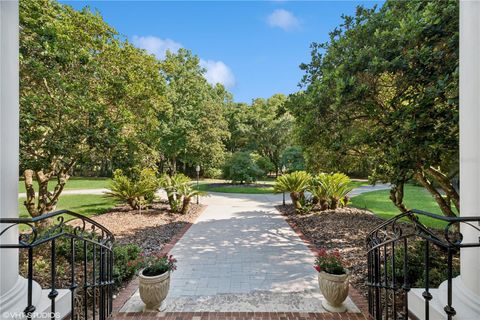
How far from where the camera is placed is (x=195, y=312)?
3.45m

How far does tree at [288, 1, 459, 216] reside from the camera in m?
3.55

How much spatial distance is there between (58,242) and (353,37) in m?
7.56

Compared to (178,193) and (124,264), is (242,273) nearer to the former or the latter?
(124,264)

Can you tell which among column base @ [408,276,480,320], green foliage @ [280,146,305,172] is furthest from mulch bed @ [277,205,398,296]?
green foliage @ [280,146,305,172]

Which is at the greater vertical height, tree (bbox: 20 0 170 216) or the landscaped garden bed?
tree (bbox: 20 0 170 216)

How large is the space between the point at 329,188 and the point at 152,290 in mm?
8493

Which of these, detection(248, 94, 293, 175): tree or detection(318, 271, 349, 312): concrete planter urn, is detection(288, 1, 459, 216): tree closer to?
Result: detection(318, 271, 349, 312): concrete planter urn

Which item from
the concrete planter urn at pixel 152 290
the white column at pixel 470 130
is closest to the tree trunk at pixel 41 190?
the concrete planter urn at pixel 152 290

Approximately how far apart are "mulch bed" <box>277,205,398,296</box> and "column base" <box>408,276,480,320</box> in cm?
156

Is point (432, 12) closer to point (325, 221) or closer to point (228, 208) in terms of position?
point (325, 221)

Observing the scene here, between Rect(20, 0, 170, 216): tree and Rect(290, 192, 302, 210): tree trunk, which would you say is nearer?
Rect(20, 0, 170, 216): tree

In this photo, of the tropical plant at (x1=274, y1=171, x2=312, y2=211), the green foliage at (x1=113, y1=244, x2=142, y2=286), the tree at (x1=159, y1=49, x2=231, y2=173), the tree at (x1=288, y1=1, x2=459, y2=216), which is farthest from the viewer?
the tree at (x1=159, y1=49, x2=231, y2=173)

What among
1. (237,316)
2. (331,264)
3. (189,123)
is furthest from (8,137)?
(189,123)

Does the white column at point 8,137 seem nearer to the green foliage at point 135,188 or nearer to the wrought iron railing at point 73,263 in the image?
the wrought iron railing at point 73,263
